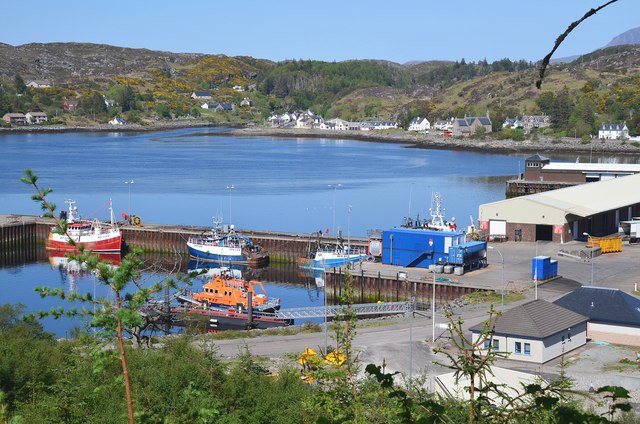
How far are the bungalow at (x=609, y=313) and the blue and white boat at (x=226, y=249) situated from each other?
18.1m

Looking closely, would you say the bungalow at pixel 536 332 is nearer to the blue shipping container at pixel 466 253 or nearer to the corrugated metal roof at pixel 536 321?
the corrugated metal roof at pixel 536 321

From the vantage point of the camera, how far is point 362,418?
194 inches

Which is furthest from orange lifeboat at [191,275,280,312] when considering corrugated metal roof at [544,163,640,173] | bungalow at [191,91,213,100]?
bungalow at [191,91,213,100]

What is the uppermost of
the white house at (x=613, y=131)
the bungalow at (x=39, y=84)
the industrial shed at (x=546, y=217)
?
the bungalow at (x=39, y=84)

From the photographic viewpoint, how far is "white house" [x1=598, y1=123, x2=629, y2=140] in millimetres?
98750

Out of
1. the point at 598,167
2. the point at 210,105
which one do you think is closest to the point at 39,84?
the point at 210,105

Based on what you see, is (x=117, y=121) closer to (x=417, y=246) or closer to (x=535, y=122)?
(x=535, y=122)

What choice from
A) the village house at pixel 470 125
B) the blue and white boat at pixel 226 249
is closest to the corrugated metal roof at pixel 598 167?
the blue and white boat at pixel 226 249

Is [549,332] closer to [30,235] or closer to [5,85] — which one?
[30,235]

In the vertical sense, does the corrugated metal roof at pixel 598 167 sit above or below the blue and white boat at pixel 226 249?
above

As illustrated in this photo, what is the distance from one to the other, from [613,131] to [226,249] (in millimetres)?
71317

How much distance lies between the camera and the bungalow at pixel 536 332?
18500mm

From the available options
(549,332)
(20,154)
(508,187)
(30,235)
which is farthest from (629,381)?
(20,154)

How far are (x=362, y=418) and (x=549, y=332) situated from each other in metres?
14.6
